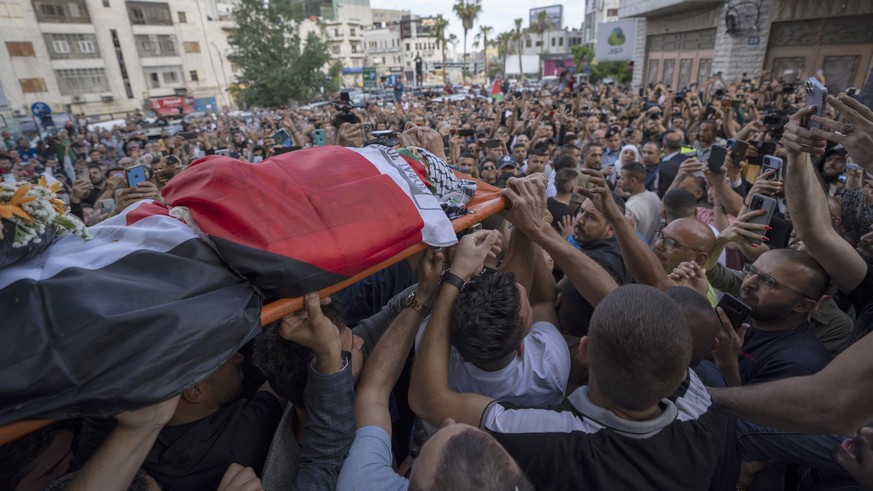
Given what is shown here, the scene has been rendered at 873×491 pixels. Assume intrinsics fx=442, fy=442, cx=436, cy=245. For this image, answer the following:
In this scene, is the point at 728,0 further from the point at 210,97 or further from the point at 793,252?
the point at 210,97

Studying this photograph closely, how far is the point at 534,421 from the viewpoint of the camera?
142cm

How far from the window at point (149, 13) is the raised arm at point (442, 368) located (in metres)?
43.0

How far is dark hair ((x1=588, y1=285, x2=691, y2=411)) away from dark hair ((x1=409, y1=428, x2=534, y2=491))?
413 millimetres

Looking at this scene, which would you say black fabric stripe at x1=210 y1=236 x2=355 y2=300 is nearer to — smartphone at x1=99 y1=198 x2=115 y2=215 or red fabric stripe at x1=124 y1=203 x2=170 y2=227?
red fabric stripe at x1=124 y1=203 x2=170 y2=227

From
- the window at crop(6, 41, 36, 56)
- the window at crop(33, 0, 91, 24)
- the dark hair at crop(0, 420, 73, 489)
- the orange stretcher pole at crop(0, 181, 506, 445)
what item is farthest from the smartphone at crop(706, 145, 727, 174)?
the window at crop(33, 0, 91, 24)

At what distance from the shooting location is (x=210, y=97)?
37.4 m

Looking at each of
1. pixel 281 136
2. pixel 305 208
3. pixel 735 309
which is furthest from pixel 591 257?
pixel 281 136

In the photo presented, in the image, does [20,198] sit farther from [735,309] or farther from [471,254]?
[735,309]

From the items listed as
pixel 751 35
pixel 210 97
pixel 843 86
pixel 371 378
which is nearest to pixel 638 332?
pixel 371 378

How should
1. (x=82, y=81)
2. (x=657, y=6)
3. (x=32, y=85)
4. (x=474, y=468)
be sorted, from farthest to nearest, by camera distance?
(x=82, y=81) < (x=32, y=85) < (x=657, y=6) < (x=474, y=468)

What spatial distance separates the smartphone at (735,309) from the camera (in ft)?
6.61

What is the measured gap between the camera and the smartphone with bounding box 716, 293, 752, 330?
202 centimetres

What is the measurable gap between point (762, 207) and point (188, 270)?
3058mm

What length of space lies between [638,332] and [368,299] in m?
1.64
